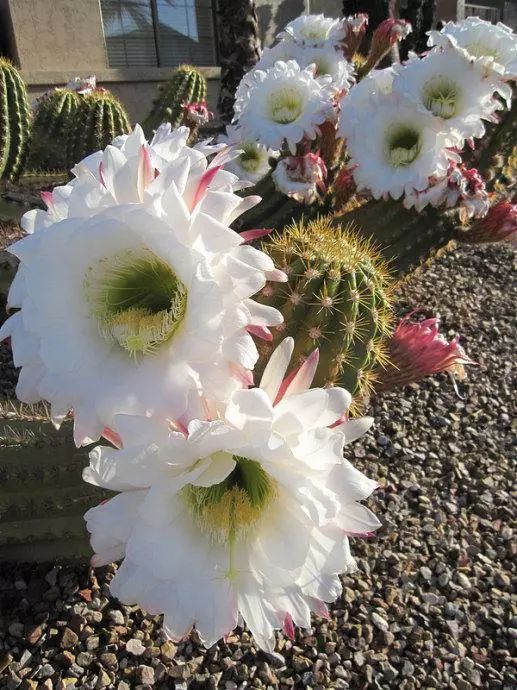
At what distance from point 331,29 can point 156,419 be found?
79.0 inches

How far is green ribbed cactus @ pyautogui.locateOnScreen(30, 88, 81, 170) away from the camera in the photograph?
3463 millimetres

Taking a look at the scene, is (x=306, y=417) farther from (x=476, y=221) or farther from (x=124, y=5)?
(x=124, y=5)

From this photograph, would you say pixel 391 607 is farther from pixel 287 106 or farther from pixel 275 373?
pixel 287 106

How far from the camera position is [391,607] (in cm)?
153

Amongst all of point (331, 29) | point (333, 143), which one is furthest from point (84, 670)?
point (331, 29)

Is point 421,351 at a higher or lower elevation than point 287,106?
lower

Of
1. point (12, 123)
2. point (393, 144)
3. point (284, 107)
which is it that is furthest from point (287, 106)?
point (12, 123)

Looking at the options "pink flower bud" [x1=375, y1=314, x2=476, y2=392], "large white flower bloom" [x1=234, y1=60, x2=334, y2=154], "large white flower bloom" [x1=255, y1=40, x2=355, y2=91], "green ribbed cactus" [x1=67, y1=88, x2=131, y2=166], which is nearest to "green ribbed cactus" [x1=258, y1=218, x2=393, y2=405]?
"pink flower bud" [x1=375, y1=314, x2=476, y2=392]

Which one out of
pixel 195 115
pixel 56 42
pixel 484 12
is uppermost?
pixel 195 115

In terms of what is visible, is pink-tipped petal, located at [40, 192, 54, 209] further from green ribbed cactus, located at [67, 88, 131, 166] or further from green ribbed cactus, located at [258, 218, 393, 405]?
green ribbed cactus, located at [67, 88, 131, 166]

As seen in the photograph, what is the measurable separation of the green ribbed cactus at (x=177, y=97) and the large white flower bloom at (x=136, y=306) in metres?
3.41

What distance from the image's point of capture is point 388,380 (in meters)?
1.36

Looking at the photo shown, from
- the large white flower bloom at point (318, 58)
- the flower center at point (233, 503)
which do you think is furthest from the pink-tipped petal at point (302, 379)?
the large white flower bloom at point (318, 58)

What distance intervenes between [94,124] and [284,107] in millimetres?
1788
